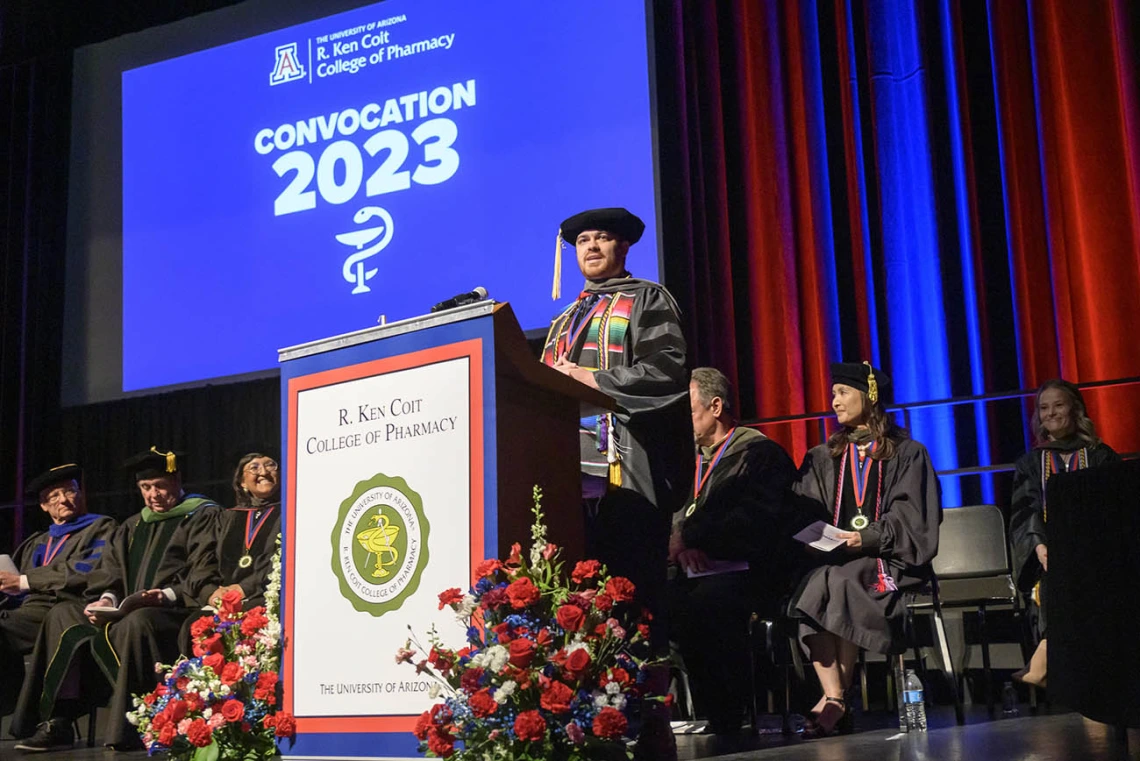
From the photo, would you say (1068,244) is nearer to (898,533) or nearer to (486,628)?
(898,533)

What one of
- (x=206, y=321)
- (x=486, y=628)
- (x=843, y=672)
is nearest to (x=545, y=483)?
(x=486, y=628)

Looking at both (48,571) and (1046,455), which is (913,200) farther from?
(48,571)

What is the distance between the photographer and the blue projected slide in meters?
5.92

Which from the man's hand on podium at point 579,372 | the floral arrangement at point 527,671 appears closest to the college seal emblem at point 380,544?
the floral arrangement at point 527,671

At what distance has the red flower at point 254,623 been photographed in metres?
2.43

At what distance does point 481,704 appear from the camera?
1.95m

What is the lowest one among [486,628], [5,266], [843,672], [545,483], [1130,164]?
[843,672]

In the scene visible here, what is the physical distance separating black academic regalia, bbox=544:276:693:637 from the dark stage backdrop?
10.4 feet

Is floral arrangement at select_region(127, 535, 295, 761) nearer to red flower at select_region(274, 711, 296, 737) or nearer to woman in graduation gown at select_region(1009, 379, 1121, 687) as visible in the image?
red flower at select_region(274, 711, 296, 737)

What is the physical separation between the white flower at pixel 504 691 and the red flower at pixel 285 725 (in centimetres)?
47

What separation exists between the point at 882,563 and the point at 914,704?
582 millimetres

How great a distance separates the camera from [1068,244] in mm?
5477

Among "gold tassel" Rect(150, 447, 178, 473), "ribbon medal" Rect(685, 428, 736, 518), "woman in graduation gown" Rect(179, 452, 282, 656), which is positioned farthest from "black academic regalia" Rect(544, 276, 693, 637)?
"gold tassel" Rect(150, 447, 178, 473)

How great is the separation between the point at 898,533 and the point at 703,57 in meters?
3.08
